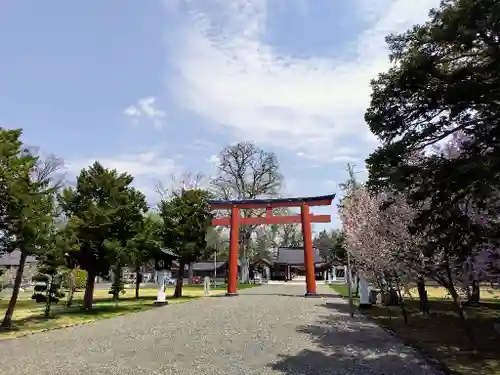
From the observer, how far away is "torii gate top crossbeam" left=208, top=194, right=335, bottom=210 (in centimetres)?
2767

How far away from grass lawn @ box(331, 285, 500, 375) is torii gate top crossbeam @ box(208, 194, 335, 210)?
7822 mm

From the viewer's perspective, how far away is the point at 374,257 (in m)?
16.2

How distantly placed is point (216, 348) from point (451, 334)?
9018 millimetres

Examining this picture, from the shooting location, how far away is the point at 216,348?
10867 mm

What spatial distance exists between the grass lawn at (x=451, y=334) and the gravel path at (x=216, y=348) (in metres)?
1.22

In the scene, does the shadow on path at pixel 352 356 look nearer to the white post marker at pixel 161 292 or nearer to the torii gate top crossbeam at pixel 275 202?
the white post marker at pixel 161 292

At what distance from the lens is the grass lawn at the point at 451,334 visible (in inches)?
427

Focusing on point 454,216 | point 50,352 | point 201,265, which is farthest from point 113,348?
point 201,265

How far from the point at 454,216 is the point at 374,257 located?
7.61m

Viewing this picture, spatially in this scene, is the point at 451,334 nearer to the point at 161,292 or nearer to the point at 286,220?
the point at 161,292

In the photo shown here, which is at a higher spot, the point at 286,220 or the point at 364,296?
the point at 286,220

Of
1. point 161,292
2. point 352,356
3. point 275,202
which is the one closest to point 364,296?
point 275,202

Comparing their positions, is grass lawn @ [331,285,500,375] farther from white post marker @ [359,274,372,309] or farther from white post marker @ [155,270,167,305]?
white post marker @ [155,270,167,305]

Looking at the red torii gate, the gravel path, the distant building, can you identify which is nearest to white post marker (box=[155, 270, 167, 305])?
the red torii gate
